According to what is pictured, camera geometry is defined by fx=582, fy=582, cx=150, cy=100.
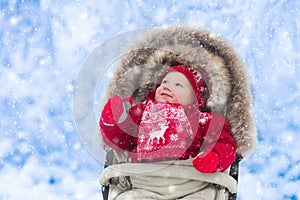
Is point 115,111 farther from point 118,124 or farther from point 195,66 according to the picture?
point 195,66

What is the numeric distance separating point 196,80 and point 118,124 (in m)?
0.53

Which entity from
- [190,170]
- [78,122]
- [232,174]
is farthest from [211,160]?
[78,122]

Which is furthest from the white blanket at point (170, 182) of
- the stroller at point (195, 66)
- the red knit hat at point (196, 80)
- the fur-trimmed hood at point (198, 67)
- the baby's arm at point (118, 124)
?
the red knit hat at point (196, 80)

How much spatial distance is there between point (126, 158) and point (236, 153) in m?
0.61

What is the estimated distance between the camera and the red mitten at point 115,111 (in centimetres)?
301

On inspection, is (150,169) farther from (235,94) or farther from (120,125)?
(235,94)

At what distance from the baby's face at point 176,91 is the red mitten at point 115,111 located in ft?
0.74

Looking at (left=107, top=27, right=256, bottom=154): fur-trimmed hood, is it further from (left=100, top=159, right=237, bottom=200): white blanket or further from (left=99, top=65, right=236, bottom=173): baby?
(left=100, top=159, right=237, bottom=200): white blanket

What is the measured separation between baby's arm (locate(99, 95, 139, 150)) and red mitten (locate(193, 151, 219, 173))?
0.41m

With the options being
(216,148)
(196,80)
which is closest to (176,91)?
(196,80)

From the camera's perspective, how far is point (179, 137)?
296 cm

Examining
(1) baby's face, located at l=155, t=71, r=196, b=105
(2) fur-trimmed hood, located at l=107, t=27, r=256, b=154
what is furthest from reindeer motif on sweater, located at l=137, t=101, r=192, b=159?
A: (2) fur-trimmed hood, located at l=107, t=27, r=256, b=154

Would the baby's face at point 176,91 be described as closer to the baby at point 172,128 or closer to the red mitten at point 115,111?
the baby at point 172,128

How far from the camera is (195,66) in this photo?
3283 mm
